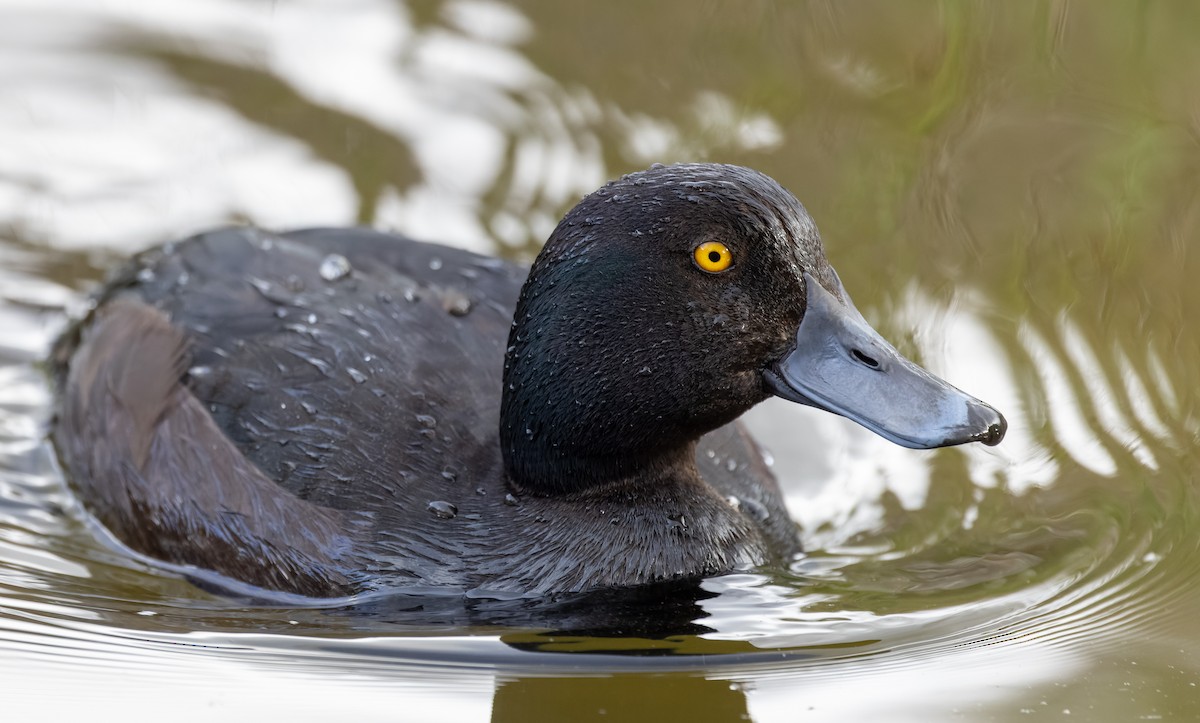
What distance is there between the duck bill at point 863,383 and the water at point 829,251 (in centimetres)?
61

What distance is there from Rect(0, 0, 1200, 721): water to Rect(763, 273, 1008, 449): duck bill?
0.61 meters

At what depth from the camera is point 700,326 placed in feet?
14.9

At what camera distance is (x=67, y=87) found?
7.99 meters

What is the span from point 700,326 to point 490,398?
103cm

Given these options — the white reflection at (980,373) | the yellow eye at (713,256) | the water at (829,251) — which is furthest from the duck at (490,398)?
the white reflection at (980,373)

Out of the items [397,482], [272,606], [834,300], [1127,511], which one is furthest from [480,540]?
[1127,511]

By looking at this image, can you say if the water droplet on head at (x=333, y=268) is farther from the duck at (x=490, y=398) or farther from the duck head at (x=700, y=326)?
the duck head at (x=700, y=326)

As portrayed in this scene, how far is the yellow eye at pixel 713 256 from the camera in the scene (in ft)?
14.6

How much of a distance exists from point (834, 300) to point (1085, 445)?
5.77ft

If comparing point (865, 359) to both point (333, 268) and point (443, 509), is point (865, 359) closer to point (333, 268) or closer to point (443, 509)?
point (443, 509)

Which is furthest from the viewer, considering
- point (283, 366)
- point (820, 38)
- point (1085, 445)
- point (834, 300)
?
point (820, 38)

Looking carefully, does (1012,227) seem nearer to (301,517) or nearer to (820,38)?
(820,38)

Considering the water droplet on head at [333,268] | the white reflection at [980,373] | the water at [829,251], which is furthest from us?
the white reflection at [980,373]

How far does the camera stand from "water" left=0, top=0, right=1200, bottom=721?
4.26m
